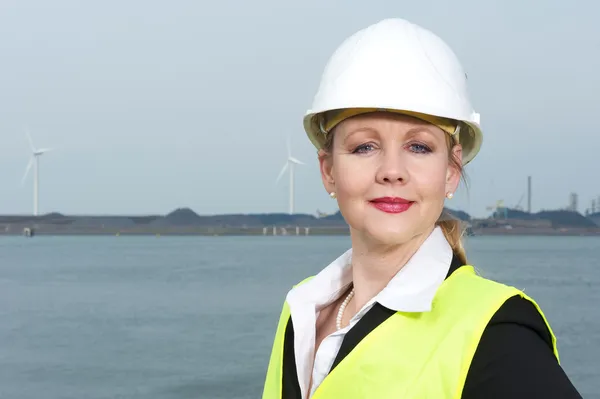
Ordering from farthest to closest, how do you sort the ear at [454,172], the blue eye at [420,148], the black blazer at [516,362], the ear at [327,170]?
1. the ear at [327,170]
2. the ear at [454,172]
3. the blue eye at [420,148]
4. the black blazer at [516,362]

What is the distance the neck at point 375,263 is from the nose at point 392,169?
180mm

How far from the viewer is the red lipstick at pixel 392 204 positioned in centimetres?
178

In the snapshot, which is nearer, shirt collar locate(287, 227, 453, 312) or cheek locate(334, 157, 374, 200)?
shirt collar locate(287, 227, 453, 312)

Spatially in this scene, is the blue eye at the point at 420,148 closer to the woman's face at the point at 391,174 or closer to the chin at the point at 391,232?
the woman's face at the point at 391,174

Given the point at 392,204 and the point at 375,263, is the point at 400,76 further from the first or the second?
the point at 375,263

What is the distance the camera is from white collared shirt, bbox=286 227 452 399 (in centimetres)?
171

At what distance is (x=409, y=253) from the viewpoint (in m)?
1.87

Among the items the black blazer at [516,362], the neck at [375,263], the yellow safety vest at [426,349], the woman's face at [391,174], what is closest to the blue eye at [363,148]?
the woman's face at [391,174]

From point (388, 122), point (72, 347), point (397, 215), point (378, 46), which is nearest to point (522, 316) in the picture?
point (397, 215)

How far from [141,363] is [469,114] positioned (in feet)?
64.3

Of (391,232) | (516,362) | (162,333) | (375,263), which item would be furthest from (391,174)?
(162,333)

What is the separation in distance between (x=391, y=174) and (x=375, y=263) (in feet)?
0.93

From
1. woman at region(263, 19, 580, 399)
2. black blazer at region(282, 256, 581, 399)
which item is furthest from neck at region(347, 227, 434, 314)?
black blazer at region(282, 256, 581, 399)

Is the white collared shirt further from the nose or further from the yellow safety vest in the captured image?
the nose
